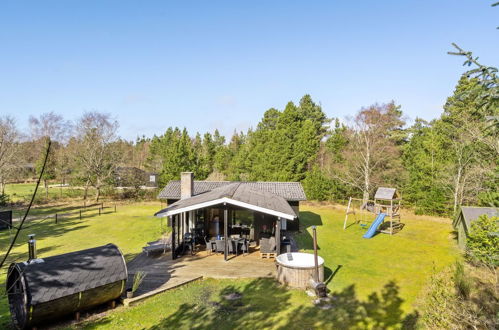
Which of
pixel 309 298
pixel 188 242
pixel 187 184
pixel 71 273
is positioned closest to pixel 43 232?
pixel 187 184

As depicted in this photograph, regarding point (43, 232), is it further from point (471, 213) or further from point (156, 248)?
point (471, 213)

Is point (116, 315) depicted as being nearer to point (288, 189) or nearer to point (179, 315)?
point (179, 315)

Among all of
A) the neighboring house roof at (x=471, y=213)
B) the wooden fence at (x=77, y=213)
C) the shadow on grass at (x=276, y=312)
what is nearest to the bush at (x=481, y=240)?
the neighboring house roof at (x=471, y=213)

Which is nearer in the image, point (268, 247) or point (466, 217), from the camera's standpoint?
point (268, 247)

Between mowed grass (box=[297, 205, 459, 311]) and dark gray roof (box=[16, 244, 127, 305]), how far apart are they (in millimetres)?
7192

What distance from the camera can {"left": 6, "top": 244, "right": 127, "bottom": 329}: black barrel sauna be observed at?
709 centimetres

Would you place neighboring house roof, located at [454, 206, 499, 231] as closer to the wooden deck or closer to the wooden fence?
the wooden deck

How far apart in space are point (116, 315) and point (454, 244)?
17292mm

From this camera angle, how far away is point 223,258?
13008 millimetres

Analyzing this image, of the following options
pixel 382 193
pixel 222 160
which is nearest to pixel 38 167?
pixel 222 160

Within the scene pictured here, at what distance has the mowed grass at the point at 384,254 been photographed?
10.8m

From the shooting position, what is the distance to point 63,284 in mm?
7449

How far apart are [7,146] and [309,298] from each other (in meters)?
33.4

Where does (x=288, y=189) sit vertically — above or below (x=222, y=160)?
below
